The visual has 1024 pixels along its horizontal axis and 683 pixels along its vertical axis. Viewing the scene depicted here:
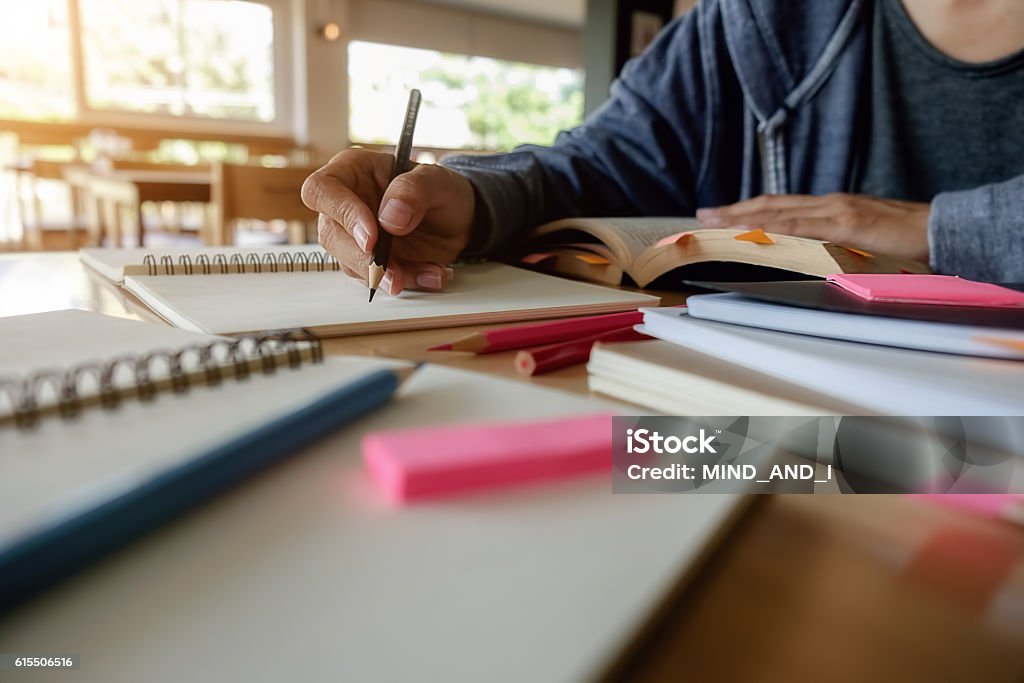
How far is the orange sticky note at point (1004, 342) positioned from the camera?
288 mm

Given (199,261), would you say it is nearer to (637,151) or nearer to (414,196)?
(414,196)

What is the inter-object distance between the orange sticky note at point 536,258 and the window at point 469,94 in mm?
5497

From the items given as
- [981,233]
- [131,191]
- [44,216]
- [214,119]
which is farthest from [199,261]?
[214,119]

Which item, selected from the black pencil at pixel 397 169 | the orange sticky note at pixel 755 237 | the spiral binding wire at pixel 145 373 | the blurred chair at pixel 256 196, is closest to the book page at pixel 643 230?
the orange sticky note at pixel 755 237

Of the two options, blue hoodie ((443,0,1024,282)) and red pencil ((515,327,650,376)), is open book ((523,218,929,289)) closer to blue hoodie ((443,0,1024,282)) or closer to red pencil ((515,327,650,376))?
blue hoodie ((443,0,1024,282))

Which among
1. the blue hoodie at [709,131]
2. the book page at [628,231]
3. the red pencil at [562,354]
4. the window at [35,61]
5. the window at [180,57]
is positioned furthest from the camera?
the window at [180,57]

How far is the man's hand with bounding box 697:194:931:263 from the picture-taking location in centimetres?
69

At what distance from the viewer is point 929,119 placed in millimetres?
935

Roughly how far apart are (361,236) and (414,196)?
2.6 inches

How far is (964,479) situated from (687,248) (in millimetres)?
394

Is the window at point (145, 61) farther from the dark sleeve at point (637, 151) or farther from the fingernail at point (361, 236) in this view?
the fingernail at point (361, 236)

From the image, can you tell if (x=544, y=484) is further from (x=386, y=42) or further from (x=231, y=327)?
(x=386, y=42)

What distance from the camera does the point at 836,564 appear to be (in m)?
0.21

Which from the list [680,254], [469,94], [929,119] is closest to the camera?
[680,254]
